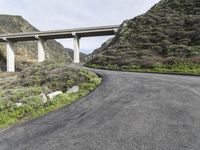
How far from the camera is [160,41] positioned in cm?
4541

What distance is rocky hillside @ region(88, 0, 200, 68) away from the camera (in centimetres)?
3534

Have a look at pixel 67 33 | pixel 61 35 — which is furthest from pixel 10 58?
pixel 67 33

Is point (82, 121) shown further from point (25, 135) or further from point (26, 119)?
point (26, 119)

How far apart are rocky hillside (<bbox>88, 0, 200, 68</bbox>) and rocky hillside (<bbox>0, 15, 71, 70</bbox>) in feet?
201

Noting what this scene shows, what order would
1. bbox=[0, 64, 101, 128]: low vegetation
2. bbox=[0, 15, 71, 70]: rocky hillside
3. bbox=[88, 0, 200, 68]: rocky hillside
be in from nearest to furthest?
bbox=[0, 64, 101, 128]: low vegetation
bbox=[88, 0, 200, 68]: rocky hillside
bbox=[0, 15, 71, 70]: rocky hillside

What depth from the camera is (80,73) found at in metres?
17.8

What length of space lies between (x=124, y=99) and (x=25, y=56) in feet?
375

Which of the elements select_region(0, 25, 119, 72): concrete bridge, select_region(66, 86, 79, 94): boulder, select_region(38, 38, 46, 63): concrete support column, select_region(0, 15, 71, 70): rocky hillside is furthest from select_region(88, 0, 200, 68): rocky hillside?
select_region(0, 15, 71, 70): rocky hillside

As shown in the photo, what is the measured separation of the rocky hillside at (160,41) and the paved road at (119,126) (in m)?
21.2

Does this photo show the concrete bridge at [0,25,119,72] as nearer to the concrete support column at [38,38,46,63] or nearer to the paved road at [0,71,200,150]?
the concrete support column at [38,38,46,63]

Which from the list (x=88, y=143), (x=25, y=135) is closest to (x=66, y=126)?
(x=25, y=135)

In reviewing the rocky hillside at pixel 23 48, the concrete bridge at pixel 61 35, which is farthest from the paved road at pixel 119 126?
the rocky hillside at pixel 23 48

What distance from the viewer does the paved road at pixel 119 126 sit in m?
7.01

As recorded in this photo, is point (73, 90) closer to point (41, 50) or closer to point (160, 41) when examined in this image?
point (160, 41)
